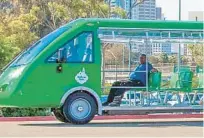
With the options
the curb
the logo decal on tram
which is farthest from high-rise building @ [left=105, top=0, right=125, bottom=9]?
the logo decal on tram

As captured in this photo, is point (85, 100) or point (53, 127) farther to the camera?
point (85, 100)

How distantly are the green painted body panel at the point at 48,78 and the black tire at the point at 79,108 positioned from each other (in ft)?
0.69

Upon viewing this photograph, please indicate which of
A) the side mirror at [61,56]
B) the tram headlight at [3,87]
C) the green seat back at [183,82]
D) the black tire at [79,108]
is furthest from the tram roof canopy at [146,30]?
the tram headlight at [3,87]

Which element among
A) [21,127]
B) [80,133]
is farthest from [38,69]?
[80,133]

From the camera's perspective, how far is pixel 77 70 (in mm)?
14539

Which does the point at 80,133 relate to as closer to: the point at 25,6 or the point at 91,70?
the point at 91,70

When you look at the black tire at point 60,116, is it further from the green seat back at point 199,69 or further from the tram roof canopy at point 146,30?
the green seat back at point 199,69

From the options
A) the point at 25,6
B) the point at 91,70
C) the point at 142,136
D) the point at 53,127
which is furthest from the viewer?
the point at 25,6

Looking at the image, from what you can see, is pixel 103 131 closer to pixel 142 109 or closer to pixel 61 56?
pixel 61 56

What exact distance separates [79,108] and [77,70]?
87 centimetres

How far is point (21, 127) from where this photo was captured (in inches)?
546

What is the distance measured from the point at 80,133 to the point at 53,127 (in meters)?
1.71

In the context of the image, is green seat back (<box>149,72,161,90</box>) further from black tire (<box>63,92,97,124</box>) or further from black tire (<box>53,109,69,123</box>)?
black tire (<box>53,109,69,123</box>)

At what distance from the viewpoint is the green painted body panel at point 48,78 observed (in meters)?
14.3
